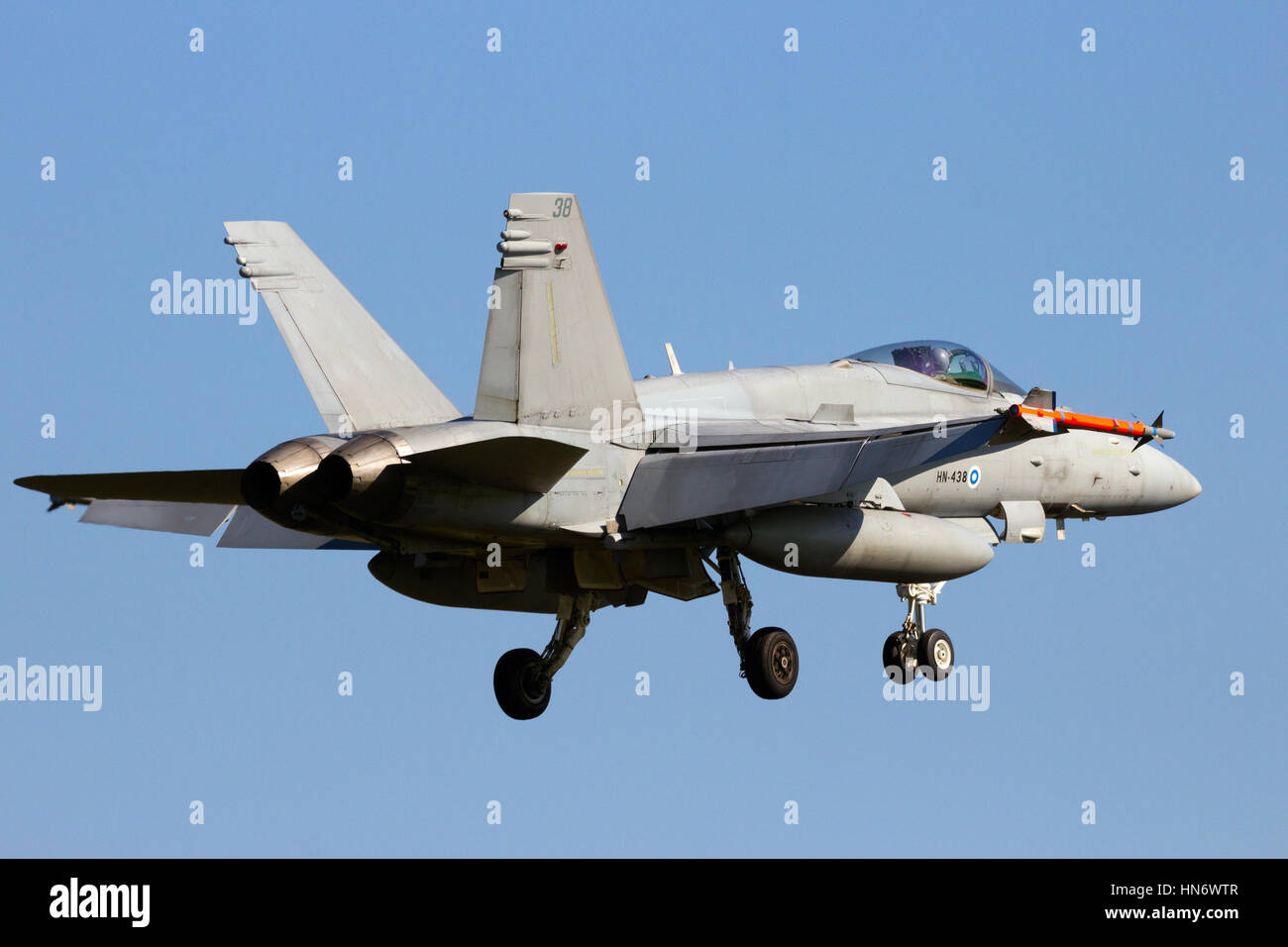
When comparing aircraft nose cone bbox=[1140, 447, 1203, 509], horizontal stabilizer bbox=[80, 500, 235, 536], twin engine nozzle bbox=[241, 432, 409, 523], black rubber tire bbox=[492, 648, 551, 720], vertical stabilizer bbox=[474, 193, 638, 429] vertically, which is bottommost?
black rubber tire bbox=[492, 648, 551, 720]

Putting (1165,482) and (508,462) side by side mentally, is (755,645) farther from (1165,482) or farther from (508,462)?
(1165,482)

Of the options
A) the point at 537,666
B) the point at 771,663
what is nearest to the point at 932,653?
the point at 771,663

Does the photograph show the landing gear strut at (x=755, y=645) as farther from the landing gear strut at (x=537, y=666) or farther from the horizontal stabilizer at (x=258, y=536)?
the horizontal stabilizer at (x=258, y=536)

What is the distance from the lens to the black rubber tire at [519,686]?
70.3ft

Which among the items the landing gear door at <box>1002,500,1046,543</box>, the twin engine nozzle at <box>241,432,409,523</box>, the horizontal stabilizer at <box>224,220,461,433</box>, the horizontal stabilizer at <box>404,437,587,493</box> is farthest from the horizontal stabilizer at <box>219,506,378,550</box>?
the landing gear door at <box>1002,500,1046,543</box>

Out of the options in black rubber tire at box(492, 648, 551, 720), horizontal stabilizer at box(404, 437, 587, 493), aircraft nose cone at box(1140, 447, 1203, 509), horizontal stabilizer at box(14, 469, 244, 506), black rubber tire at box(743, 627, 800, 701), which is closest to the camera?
horizontal stabilizer at box(404, 437, 587, 493)

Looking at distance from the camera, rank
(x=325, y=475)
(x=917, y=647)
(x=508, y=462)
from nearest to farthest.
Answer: (x=325, y=475), (x=508, y=462), (x=917, y=647)

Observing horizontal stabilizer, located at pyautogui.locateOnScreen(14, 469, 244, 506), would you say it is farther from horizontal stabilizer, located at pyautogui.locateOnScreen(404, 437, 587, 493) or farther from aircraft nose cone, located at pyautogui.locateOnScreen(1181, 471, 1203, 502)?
aircraft nose cone, located at pyautogui.locateOnScreen(1181, 471, 1203, 502)

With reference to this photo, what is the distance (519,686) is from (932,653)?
16.4ft

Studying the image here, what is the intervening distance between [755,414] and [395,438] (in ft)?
15.8

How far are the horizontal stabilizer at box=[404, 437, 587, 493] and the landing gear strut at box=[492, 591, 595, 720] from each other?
376 cm

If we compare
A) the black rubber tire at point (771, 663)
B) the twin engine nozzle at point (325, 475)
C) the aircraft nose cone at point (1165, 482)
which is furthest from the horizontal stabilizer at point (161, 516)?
the aircraft nose cone at point (1165, 482)

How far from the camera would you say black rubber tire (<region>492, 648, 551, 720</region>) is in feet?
70.3

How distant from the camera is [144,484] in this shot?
57.4 ft
